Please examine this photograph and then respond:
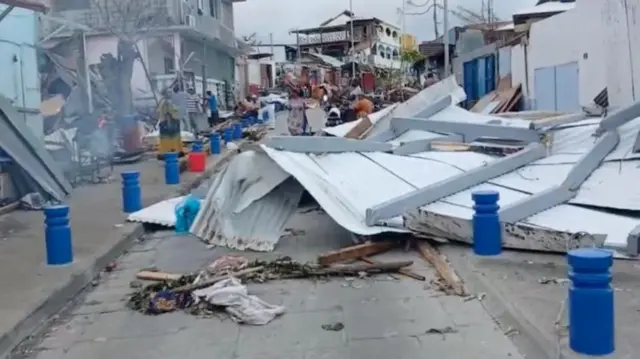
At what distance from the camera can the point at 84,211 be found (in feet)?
40.0

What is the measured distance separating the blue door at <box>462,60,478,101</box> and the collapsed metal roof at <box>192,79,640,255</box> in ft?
69.1

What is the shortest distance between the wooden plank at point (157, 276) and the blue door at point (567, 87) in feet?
47.7

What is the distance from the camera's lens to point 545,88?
2334 cm

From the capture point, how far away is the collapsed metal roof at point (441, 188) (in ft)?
26.8

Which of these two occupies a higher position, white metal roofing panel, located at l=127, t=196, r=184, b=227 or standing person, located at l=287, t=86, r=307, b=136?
standing person, located at l=287, t=86, r=307, b=136

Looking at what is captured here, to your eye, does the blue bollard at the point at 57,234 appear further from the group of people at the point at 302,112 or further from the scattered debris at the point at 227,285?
the group of people at the point at 302,112

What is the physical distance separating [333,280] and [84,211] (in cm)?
586

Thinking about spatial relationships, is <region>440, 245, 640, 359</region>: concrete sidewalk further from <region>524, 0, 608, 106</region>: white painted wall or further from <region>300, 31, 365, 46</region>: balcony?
<region>300, 31, 365, 46</region>: balcony

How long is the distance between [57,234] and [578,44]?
15456 mm

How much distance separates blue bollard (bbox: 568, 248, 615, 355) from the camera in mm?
4680

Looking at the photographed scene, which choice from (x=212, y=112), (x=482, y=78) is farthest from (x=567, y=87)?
(x=212, y=112)

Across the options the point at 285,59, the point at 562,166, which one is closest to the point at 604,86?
the point at 562,166

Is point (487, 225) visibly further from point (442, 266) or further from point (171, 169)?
point (171, 169)

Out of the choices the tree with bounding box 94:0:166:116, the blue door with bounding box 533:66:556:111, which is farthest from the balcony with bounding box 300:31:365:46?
the blue door with bounding box 533:66:556:111
